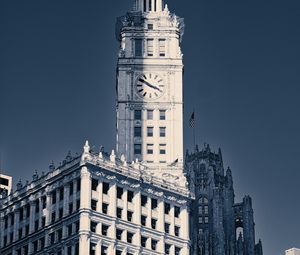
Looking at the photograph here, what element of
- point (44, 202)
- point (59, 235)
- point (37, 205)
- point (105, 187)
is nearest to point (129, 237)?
point (105, 187)

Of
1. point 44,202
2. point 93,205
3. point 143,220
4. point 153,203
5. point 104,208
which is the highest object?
point 153,203

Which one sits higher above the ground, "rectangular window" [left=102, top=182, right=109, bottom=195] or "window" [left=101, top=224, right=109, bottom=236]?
"rectangular window" [left=102, top=182, right=109, bottom=195]

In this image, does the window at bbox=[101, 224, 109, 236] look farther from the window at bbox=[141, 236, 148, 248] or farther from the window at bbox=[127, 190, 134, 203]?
the window at bbox=[141, 236, 148, 248]

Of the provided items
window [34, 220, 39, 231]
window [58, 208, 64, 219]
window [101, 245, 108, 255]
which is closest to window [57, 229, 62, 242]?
window [58, 208, 64, 219]

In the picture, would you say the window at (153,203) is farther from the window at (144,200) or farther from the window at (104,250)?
the window at (104,250)

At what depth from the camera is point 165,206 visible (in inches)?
7800

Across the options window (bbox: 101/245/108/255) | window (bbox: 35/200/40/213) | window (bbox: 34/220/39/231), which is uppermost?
window (bbox: 35/200/40/213)

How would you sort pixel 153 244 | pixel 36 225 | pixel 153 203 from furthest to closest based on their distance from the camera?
pixel 153 203
pixel 36 225
pixel 153 244

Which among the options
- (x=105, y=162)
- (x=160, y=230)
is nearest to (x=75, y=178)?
(x=105, y=162)

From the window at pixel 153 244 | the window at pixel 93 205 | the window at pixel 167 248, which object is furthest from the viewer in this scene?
the window at pixel 167 248

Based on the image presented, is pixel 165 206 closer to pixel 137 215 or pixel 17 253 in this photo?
pixel 137 215

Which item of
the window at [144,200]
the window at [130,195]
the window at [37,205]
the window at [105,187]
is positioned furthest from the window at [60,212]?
the window at [144,200]

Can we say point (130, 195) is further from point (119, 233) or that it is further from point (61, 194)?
point (61, 194)

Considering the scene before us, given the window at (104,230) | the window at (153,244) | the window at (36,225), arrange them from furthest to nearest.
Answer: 1. the window at (36,225)
2. the window at (153,244)
3. the window at (104,230)
